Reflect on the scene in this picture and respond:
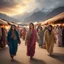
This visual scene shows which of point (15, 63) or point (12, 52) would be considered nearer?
point (15, 63)

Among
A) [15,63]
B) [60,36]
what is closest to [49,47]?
[15,63]

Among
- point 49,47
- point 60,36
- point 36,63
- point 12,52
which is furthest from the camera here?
point 60,36

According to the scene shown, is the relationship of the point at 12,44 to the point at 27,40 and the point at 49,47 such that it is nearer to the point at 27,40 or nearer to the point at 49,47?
the point at 27,40

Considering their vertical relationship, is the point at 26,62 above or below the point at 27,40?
below

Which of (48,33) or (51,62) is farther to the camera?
(48,33)

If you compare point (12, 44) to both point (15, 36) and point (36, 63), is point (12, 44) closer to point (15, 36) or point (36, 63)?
point (15, 36)

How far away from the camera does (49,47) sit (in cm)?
945

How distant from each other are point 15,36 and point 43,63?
73.3 inches

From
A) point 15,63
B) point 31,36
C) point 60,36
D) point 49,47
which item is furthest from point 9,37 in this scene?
point 60,36

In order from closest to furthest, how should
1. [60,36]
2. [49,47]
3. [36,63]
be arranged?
[36,63]
[49,47]
[60,36]

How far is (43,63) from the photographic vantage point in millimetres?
7117

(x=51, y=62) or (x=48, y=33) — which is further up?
(x=48, y=33)

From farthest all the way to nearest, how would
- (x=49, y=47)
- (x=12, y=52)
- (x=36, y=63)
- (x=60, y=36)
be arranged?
(x=60, y=36) → (x=49, y=47) → (x=12, y=52) → (x=36, y=63)

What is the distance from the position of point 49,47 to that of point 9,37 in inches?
82.7
